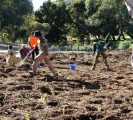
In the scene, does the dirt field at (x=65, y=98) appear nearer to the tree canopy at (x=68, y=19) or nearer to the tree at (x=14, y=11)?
the tree at (x=14, y=11)

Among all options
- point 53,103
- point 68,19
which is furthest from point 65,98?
point 68,19

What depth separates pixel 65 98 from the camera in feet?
31.6

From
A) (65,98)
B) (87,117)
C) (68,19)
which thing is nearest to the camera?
Answer: (87,117)

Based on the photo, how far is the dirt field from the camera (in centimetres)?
777

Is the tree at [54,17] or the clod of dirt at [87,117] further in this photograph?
the tree at [54,17]

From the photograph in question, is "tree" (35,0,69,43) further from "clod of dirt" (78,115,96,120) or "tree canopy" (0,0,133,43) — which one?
"clod of dirt" (78,115,96,120)

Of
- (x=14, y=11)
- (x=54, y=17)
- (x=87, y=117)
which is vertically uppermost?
(x=14, y=11)

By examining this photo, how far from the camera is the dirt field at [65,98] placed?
25.5 feet

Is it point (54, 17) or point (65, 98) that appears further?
point (54, 17)

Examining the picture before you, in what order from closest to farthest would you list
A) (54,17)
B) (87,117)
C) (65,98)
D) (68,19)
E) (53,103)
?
(87,117) → (53,103) → (65,98) → (54,17) → (68,19)

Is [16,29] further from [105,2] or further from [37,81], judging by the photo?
[37,81]

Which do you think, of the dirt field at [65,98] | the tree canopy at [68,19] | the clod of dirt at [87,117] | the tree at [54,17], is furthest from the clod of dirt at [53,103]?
the tree at [54,17]

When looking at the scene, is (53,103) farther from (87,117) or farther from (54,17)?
(54,17)

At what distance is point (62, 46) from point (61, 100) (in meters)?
31.9
